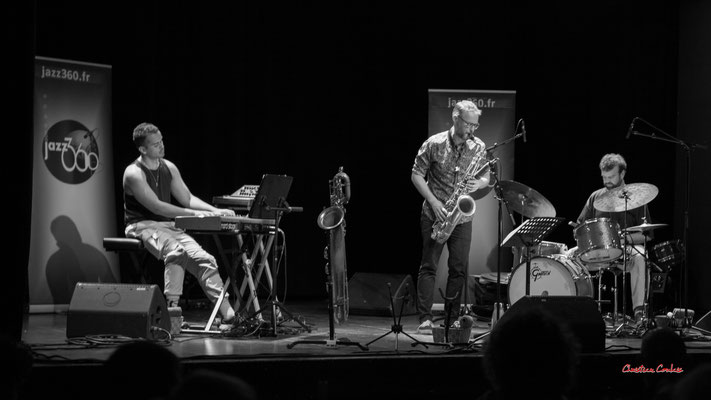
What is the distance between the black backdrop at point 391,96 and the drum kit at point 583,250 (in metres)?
2.01

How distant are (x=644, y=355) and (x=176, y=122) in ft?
21.9

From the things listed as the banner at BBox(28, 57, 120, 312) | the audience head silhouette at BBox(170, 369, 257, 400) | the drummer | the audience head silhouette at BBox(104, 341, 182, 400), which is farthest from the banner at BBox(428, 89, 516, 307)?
the audience head silhouette at BBox(170, 369, 257, 400)

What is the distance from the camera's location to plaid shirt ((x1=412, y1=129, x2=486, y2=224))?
761cm

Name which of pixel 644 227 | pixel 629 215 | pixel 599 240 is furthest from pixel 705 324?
pixel 629 215

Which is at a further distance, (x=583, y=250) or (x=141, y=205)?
(x=583, y=250)

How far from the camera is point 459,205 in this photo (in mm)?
7297

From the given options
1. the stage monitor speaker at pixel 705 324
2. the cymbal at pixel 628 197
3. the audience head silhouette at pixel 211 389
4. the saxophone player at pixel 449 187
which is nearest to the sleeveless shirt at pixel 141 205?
the saxophone player at pixel 449 187

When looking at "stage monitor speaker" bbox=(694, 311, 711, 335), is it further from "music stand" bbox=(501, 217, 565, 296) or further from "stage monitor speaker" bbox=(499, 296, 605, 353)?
"stage monitor speaker" bbox=(499, 296, 605, 353)

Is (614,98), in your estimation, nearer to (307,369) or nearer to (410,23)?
(410,23)

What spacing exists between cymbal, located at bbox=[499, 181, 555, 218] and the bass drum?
1.43ft

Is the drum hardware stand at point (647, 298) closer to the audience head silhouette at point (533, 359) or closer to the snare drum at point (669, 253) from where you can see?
the snare drum at point (669, 253)

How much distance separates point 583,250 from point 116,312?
4.17 m

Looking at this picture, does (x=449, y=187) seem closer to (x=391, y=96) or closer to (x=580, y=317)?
(x=580, y=317)

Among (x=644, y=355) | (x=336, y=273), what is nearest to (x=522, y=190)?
(x=336, y=273)
